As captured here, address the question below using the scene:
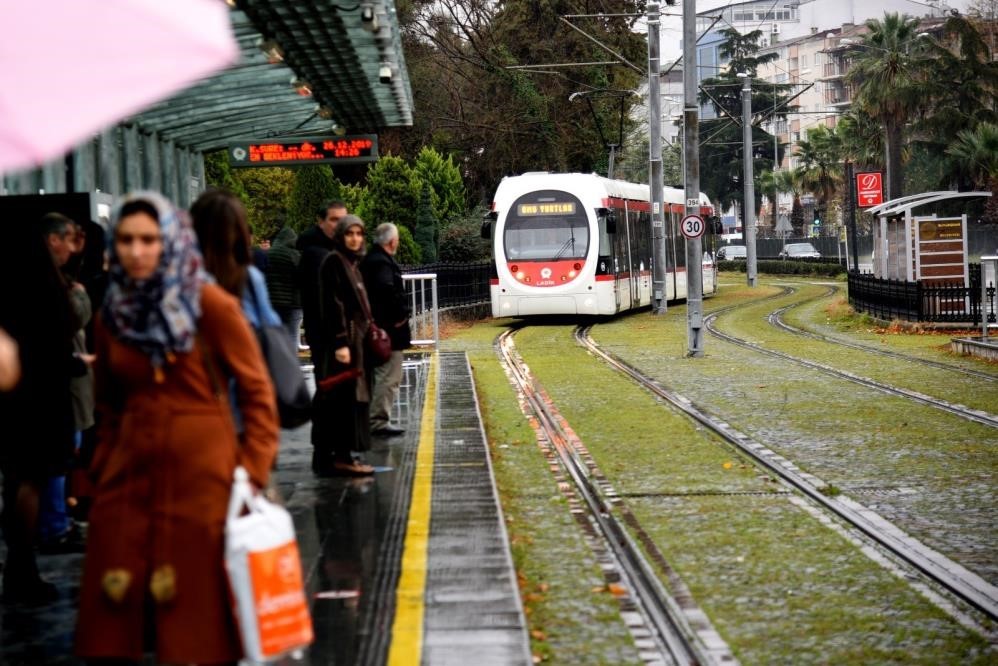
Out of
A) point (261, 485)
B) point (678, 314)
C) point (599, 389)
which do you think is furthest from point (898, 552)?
point (678, 314)

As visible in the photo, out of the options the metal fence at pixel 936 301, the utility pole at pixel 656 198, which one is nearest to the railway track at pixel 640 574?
the metal fence at pixel 936 301

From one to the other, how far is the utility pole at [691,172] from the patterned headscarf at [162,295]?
18.6m

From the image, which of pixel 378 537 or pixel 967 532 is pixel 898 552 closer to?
pixel 967 532

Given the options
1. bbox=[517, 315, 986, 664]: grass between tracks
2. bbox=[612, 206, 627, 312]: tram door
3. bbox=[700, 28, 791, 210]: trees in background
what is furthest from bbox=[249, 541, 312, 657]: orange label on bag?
bbox=[700, 28, 791, 210]: trees in background

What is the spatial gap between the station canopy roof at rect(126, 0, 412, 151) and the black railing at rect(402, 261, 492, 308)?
1435cm

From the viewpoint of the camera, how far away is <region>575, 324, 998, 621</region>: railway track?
7.13m

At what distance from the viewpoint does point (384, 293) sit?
11.0 metres

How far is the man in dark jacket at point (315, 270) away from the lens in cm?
963

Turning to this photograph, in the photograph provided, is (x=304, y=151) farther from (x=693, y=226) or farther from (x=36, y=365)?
(x=36, y=365)

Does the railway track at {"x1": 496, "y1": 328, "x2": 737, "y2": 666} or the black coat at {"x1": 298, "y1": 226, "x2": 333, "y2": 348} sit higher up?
the black coat at {"x1": 298, "y1": 226, "x2": 333, "y2": 348}

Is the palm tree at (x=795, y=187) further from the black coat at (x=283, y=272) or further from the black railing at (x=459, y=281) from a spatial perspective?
the black coat at (x=283, y=272)

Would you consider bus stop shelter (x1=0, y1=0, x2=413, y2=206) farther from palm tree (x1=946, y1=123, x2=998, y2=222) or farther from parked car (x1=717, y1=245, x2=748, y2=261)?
parked car (x1=717, y1=245, x2=748, y2=261)

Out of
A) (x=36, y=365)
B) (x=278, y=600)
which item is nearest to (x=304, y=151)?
(x=36, y=365)

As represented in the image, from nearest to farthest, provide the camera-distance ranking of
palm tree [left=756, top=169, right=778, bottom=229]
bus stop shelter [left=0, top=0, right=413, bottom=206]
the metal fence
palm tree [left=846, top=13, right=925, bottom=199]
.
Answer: bus stop shelter [left=0, top=0, right=413, bottom=206]
the metal fence
palm tree [left=846, top=13, right=925, bottom=199]
palm tree [left=756, top=169, right=778, bottom=229]
